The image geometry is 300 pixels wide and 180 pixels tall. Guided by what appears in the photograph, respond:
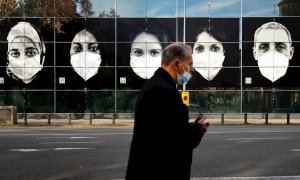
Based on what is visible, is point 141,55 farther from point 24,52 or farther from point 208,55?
point 24,52

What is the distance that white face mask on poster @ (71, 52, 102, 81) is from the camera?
32281 mm

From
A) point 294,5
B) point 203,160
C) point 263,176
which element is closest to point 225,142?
point 203,160

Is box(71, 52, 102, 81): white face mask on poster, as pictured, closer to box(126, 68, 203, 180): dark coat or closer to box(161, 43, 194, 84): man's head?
box(161, 43, 194, 84): man's head

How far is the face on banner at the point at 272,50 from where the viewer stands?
32.6m

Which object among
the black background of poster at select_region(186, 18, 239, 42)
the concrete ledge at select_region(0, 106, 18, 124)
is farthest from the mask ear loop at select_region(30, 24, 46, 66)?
the black background of poster at select_region(186, 18, 239, 42)

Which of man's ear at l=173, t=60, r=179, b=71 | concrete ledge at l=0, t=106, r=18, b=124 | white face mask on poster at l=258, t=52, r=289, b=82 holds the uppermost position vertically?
white face mask on poster at l=258, t=52, r=289, b=82

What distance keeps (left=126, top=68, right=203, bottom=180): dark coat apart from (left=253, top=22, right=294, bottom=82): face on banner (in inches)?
1195

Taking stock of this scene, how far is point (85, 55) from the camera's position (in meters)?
32.5

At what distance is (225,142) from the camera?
49.7 feet

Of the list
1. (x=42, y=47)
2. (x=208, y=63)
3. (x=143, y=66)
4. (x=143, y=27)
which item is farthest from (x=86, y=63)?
(x=208, y=63)

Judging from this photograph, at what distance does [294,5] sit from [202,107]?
9.61 meters

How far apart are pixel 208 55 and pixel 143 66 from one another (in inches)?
182

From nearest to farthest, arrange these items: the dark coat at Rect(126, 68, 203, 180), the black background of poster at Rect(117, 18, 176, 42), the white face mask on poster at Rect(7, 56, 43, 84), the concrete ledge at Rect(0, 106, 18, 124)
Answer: the dark coat at Rect(126, 68, 203, 180), the concrete ledge at Rect(0, 106, 18, 124), the white face mask on poster at Rect(7, 56, 43, 84), the black background of poster at Rect(117, 18, 176, 42)

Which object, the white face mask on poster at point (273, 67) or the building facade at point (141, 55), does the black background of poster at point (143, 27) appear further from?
the white face mask on poster at point (273, 67)
